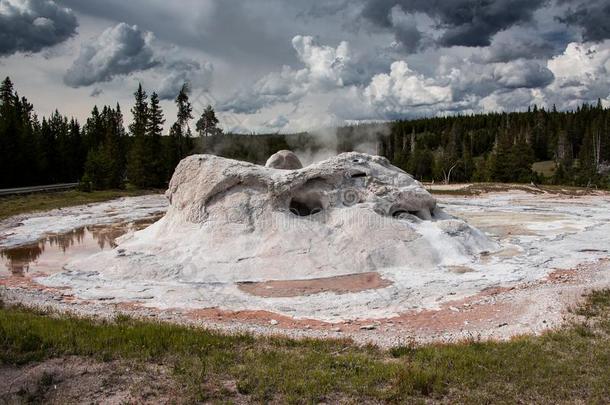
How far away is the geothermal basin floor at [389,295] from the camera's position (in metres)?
10.7

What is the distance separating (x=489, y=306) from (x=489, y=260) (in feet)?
A: 17.7

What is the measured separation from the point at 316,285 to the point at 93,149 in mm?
56703

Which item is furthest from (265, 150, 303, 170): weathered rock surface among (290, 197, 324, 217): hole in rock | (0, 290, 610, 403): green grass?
(0, 290, 610, 403): green grass

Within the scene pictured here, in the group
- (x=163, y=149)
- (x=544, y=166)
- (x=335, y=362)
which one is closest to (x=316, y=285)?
(x=335, y=362)

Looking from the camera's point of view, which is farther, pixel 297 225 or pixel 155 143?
pixel 155 143

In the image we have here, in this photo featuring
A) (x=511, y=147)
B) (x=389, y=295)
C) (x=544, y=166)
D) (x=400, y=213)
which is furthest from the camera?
(x=544, y=166)

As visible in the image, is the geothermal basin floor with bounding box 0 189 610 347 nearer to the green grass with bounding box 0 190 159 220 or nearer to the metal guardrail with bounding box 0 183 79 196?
the green grass with bounding box 0 190 159 220

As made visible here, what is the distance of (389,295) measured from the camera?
13227 mm

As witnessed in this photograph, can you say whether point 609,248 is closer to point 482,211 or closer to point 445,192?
point 482,211

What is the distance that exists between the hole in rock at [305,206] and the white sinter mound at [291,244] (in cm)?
4

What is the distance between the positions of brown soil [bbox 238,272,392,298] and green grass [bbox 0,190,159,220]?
76.3 ft

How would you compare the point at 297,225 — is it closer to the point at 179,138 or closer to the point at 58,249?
the point at 58,249

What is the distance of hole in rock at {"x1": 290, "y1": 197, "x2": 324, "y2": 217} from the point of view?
19.2 meters

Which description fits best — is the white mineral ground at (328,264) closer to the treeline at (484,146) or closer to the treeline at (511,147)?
the treeline at (484,146)
